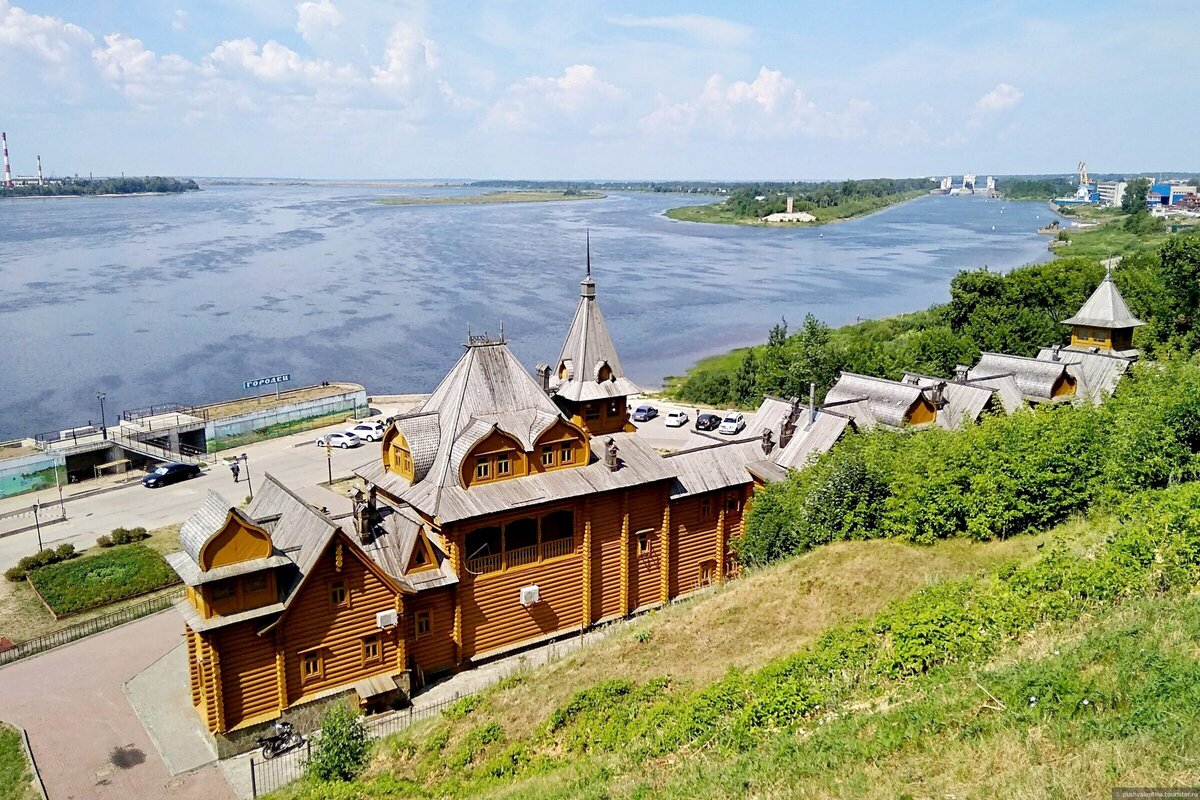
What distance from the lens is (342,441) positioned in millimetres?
48656

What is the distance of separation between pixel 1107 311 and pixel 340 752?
136 feet

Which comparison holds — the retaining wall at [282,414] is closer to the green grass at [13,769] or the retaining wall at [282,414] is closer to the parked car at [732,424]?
the parked car at [732,424]

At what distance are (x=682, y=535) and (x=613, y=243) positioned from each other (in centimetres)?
14059

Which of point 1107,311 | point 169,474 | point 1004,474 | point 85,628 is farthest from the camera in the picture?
point 1107,311

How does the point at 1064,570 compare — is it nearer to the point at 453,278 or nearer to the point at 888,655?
the point at 888,655

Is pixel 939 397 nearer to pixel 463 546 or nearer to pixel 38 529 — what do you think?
pixel 463 546

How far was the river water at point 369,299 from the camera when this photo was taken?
2862 inches

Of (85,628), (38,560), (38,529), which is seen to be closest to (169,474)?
(38,529)

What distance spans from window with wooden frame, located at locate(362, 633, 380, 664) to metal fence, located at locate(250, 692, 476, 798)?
1.41 metres

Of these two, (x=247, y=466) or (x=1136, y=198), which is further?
(x=1136, y=198)

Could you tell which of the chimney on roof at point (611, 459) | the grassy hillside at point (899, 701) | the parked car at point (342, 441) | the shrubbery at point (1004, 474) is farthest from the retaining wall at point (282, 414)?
the grassy hillside at point (899, 701)

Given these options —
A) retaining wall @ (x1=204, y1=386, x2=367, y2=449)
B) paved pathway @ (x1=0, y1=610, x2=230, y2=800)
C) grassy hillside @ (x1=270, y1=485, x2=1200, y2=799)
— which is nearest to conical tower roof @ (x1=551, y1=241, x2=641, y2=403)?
grassy hillside @ (x1=270, y1=485, x2=1200, y2=799)

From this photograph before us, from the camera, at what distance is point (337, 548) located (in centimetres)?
2158

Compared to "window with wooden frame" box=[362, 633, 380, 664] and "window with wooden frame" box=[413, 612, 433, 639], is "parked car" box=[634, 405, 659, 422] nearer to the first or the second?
"window with wooden frame" box=[413, 612, 433, 639]
